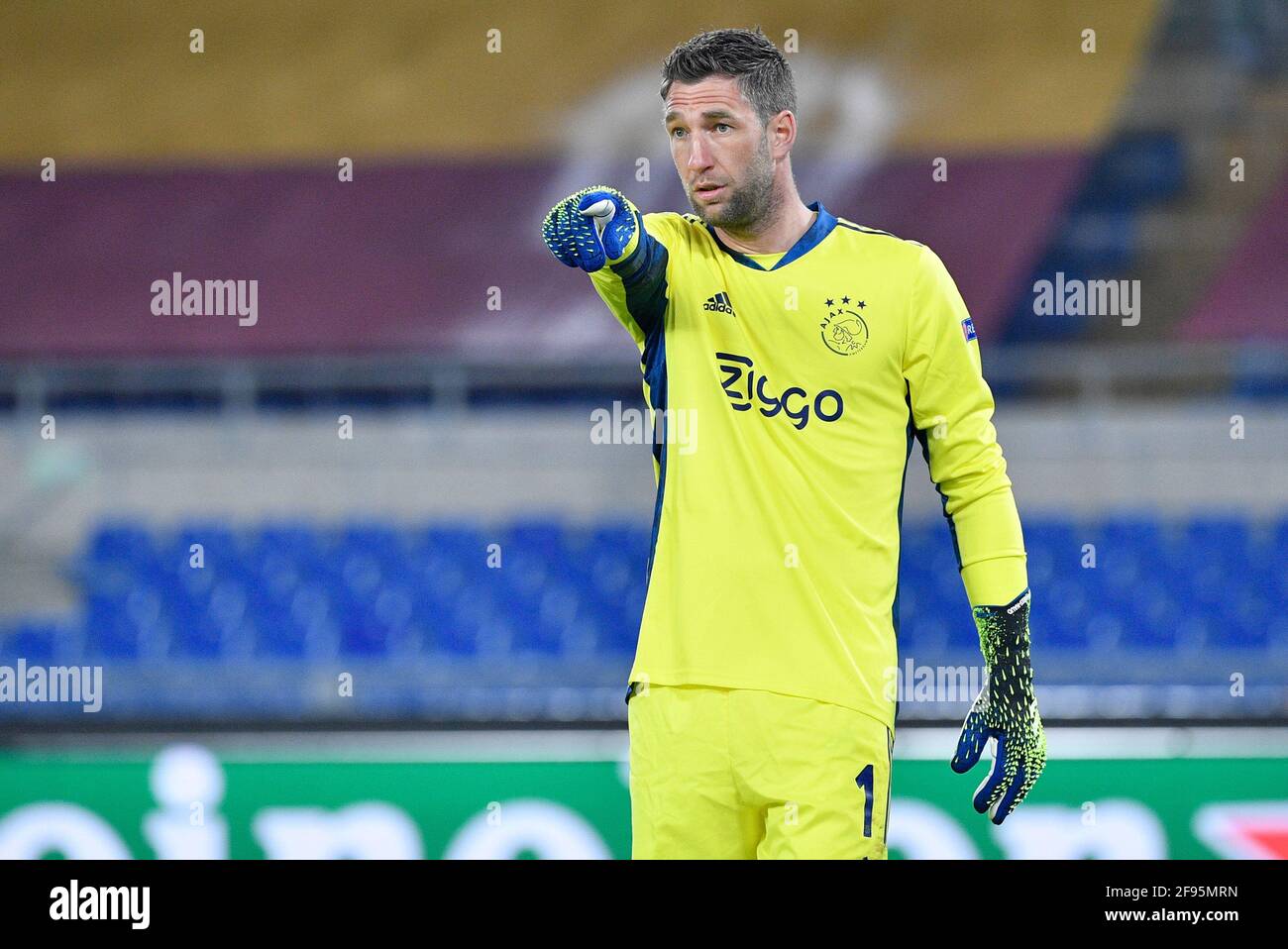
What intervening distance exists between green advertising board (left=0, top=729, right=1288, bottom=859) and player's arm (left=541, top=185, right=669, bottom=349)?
6.35 ft

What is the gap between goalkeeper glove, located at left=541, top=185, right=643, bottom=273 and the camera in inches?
82.8

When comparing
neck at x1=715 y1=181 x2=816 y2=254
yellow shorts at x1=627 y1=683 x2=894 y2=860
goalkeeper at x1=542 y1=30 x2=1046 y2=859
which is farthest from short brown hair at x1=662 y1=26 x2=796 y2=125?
yellow shorts at x1=627 y1=683 x2=894 y2=860

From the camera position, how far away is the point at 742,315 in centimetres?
222

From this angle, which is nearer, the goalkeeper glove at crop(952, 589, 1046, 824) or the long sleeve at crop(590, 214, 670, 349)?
the long sleeve at crop(590, 214, 670, 349)

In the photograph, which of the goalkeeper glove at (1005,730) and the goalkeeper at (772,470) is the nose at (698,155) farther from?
the goalkeeper glove at (1005,730)

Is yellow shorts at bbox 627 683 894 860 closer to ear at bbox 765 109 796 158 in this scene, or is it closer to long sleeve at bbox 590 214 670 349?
long sleeve at bbox 590 214 670 349

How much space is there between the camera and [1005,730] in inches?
93.6

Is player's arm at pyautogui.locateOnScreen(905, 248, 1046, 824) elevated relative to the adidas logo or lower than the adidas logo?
lower

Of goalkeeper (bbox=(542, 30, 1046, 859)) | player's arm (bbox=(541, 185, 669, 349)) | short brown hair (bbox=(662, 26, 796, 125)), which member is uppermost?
short brown hair (bbox=(662, 26, 796, 125))

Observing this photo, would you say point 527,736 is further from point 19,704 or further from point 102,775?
point 19,704

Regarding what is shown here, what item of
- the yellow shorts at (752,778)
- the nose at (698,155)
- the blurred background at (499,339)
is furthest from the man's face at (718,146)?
the blurred background at (499,339)

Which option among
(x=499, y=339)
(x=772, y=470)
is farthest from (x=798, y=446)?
(x=499, y=339)

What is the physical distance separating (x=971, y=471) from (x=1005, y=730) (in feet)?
1.50

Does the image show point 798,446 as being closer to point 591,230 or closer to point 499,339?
point 591,230
